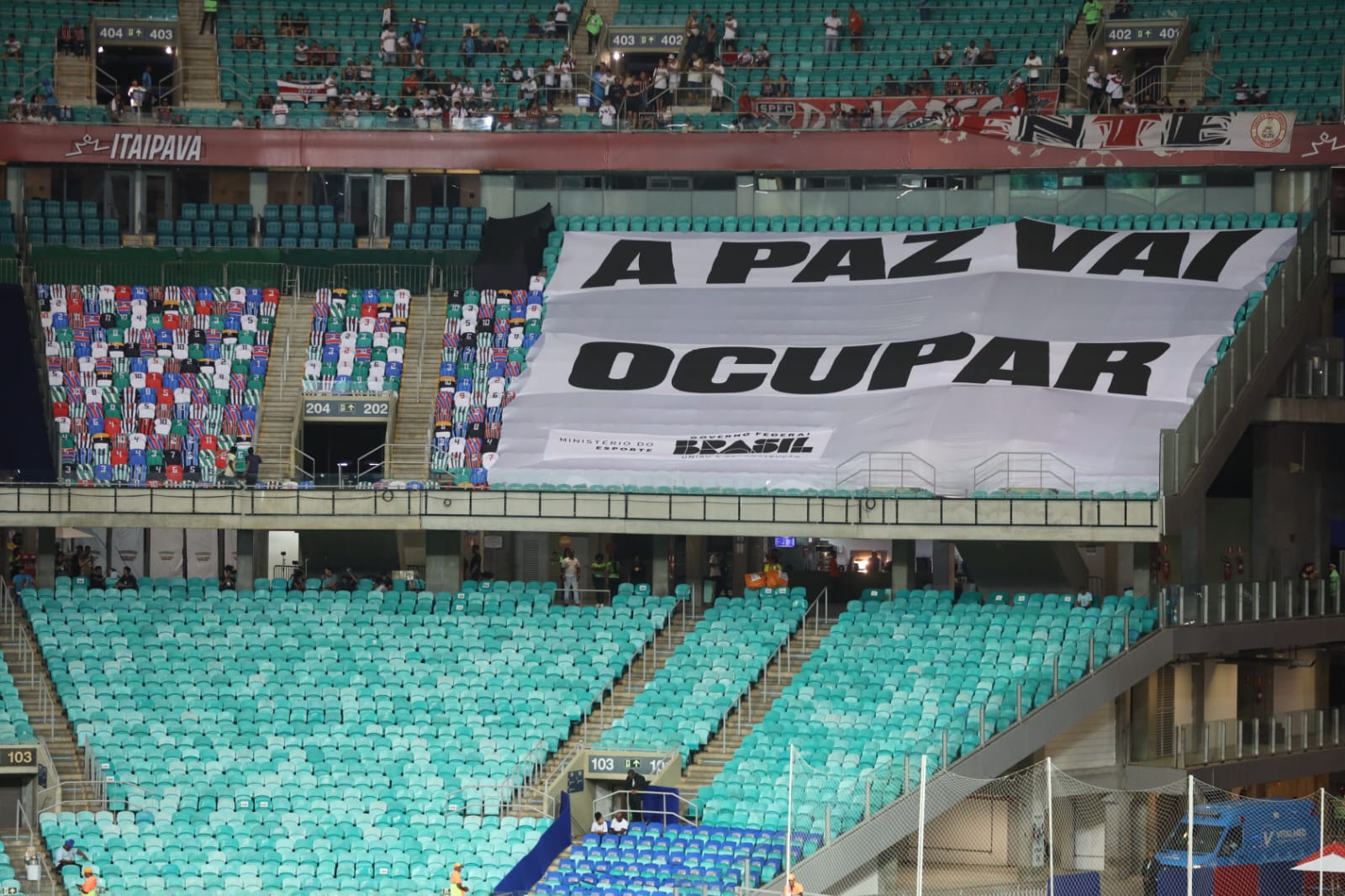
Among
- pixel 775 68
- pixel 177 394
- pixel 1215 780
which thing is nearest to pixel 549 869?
pixel 1215 780

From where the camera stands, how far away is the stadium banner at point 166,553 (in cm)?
4838

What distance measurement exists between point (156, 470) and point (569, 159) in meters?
12.2

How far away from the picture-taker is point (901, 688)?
37.9m

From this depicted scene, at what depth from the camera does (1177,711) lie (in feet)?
135

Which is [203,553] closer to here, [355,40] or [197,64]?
[197,64]

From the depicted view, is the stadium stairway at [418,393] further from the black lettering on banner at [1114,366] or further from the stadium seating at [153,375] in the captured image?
the black lettering on banner at [1114,366]

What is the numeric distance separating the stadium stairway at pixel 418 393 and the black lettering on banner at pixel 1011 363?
11411mm

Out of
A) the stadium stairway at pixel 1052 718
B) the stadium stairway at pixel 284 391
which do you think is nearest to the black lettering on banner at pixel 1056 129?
the stadium stairway at pixel 1052 718

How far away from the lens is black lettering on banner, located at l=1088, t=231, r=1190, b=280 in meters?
46.3

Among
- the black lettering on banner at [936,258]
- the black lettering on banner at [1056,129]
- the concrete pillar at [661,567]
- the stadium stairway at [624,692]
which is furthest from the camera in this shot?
the black lettering on banner at [1056,129]

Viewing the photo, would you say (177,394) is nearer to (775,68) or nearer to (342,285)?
(342,285)

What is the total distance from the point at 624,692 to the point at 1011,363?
1104 cm

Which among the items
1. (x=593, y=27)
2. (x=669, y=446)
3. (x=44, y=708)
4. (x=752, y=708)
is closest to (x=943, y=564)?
(x=669, y=446)

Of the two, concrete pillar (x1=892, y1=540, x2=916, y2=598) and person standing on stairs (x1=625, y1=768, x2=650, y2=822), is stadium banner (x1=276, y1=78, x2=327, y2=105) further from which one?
person standing on stairs (x1=625, y1=768, x2=650, y2=822)
